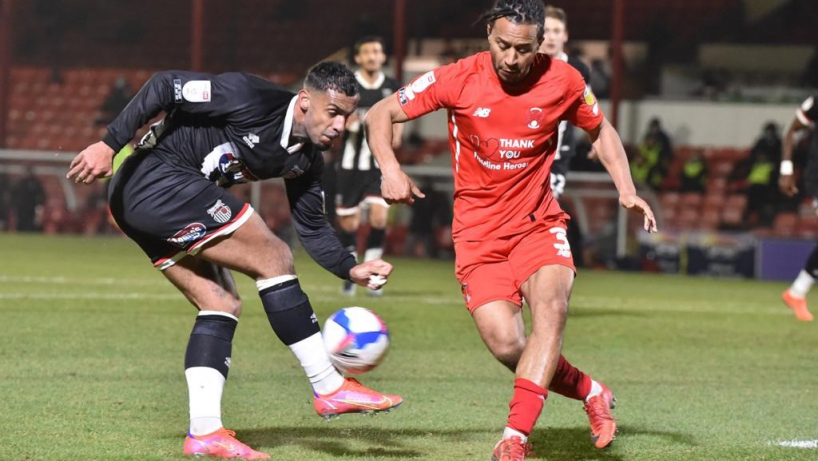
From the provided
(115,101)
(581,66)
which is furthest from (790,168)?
(115,101)

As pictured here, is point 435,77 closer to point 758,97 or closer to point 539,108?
point 539,108

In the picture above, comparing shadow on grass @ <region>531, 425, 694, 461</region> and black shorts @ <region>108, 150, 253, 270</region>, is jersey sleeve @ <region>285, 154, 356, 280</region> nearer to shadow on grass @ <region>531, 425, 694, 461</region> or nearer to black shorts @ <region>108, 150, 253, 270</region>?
black shorts @ <region>108, 150, 253, 270</region>

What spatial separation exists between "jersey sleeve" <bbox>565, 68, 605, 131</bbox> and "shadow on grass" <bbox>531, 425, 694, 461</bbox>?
56.2 inches

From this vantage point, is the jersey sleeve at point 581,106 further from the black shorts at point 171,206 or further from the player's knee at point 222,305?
the player's knee at point 222,305

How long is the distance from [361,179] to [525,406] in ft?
25.5

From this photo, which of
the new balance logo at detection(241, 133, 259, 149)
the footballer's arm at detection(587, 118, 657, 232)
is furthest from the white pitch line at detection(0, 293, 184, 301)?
the footballer's arm at detection(587, 118, 657, 232)

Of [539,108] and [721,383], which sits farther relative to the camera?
[721,383]

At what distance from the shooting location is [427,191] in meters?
Answer: 18.6

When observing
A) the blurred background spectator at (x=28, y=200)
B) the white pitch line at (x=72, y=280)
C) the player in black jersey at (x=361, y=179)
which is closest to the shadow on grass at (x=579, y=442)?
the player in black jersey at (x=361, y=179)

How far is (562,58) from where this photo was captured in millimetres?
9133

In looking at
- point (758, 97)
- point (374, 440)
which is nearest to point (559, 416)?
point (374, 440)

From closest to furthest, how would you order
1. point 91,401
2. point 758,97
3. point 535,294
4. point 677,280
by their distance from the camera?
point 535,294
point 91,401
point 677,280
point 758,97

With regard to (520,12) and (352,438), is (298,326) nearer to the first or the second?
(352,438)

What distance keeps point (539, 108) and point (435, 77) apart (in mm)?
469
